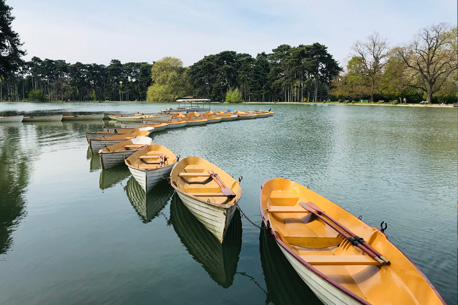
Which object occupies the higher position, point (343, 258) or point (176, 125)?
point (176, 125)

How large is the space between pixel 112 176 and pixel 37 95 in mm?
131247

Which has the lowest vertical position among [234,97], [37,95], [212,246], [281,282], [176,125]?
[281,282]

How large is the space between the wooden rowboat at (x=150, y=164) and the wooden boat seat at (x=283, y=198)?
5000mm

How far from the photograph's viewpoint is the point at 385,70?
8306 centimetres

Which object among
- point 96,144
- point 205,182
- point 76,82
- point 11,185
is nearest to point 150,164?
point 205,182

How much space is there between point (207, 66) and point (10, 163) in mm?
90720

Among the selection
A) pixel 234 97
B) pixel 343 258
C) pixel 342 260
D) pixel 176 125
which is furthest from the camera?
pixel 234 97

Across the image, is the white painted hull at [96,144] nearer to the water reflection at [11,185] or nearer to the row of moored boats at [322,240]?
the water reflection at [11,185]

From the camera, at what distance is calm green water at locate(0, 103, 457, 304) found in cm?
643

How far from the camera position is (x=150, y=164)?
579 inches

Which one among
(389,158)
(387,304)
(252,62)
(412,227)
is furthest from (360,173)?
(252,62)

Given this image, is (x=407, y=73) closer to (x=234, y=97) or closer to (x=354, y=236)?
(x=234, y=97)

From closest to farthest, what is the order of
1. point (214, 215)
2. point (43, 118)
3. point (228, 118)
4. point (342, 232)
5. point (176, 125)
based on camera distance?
1. point (342, 232)
2. point (214, 215)
3. point (176, 125)
4. point (43, 118)
5. point (228, 118)

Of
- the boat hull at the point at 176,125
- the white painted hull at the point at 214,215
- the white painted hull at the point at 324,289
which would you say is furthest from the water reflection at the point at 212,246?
the boat hull at the point at 176,125
